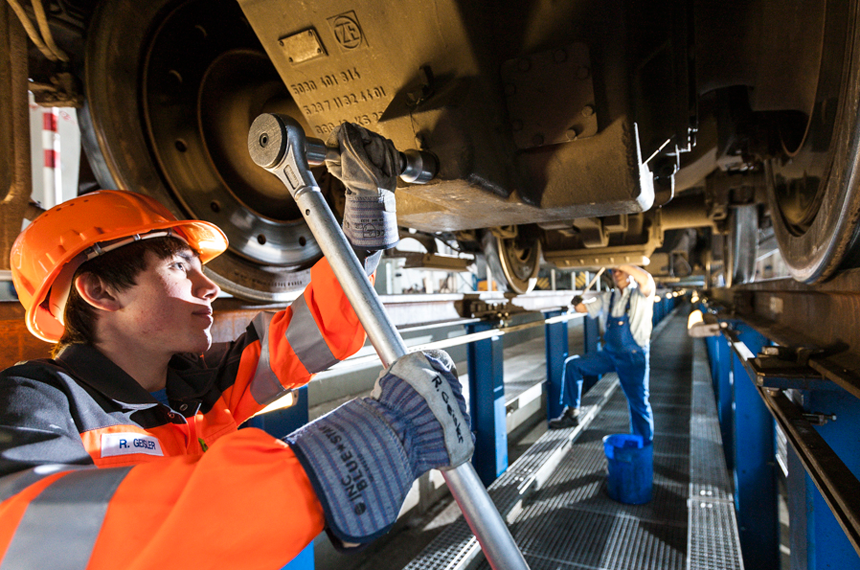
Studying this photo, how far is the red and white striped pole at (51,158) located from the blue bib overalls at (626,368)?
460cm

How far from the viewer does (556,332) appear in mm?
5492

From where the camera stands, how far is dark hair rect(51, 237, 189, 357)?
1136 mm

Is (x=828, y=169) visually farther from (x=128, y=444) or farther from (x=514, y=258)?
(x=514, y=258)

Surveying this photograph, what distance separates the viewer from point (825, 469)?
0.99 metres

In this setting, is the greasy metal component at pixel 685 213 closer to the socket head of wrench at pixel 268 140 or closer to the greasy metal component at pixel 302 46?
the greasy metal component at pixel 302 46

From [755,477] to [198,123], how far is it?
3440mm

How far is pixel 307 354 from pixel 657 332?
13230mm

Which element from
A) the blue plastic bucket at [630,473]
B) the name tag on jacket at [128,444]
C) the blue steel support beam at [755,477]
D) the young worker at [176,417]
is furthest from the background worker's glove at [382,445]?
the blue plastic bucket at [630,473]

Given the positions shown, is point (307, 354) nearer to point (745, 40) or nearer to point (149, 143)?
point (149, 143)

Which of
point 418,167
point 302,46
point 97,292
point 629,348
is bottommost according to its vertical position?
point 629,348

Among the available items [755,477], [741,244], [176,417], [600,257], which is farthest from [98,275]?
[741,244]

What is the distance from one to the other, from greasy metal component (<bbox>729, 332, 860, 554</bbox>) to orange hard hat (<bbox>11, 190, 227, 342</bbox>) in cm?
156

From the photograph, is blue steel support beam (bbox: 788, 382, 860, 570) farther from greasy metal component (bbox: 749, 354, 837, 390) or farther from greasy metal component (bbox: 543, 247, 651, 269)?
greasy metal component (bbox: 543, 247, 651, 269)

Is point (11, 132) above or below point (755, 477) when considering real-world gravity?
above
